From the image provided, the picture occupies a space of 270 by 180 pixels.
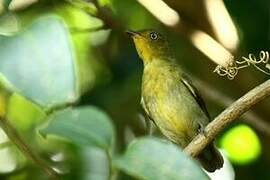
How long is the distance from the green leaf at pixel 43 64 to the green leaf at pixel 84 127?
4cm

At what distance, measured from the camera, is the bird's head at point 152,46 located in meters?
2.89

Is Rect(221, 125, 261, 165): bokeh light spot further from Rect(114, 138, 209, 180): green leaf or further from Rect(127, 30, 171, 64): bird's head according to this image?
Rect(114, 138, 209, 180): green leaf

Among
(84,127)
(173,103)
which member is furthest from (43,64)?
(173,103)

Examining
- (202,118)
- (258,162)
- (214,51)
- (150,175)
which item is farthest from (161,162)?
(202,118)

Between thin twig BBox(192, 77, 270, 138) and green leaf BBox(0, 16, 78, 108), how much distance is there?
1506mm

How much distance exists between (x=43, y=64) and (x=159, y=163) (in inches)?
7.7

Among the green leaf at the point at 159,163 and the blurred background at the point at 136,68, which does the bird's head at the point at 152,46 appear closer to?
the blurred background at the point at 136,68

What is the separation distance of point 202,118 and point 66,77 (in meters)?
1.86

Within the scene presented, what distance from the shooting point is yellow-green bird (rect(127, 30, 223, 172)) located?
2.71m

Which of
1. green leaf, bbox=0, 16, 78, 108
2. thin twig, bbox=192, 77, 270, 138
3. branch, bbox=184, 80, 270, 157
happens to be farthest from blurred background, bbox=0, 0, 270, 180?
green leaf, bbox=0, 16, 78, 108

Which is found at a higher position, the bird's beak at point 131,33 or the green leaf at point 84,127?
the green leaf at point 84,127

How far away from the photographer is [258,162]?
8.32 feet

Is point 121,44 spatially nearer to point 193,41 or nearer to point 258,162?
point 193,41

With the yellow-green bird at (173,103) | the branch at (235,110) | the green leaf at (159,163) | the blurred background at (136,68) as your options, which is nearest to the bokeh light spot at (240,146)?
the blurred background at (136,68)
